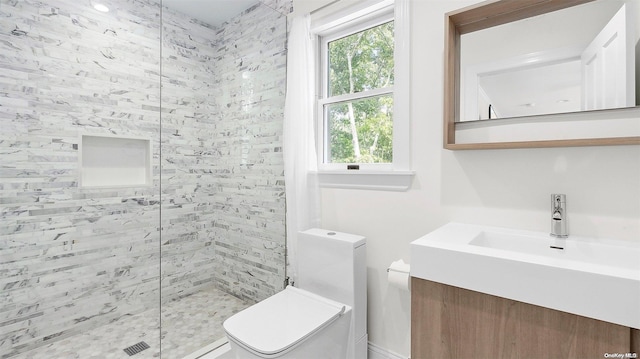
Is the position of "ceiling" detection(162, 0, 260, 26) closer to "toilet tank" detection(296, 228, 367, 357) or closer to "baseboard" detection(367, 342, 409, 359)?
"toilet tank" detection(296, 228, 367, 357)

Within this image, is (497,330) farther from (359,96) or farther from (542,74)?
(359,96)

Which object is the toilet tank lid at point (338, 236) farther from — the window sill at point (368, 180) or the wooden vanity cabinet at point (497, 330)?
the wooden vanity cabinet at point (497, 330)

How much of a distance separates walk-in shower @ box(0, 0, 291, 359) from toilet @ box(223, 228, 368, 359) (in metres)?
0.51

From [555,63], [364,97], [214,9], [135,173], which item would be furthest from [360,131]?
[135,173]

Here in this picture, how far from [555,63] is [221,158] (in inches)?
80.0

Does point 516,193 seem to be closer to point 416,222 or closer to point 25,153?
point 416,222

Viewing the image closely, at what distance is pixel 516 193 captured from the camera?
123 centimetres

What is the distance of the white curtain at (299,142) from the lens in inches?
74.1

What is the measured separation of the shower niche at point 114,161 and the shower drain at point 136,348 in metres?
1.03

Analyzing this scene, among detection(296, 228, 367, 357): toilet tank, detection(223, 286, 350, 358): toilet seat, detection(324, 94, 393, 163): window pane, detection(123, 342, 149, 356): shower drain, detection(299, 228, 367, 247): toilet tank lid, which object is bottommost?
detection(123, 342, 149, 356): shower drain

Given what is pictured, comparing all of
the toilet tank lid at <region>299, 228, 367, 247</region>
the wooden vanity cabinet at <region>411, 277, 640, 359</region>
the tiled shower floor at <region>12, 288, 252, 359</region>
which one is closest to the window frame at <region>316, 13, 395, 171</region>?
the toilet tank lid at <region>299, 228, 367, 247</region>

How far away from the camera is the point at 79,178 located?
1.74 metres

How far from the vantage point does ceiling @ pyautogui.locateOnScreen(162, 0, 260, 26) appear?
2045 millimetres

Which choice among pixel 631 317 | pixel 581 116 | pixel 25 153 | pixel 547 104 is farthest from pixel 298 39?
pixel 631 317
